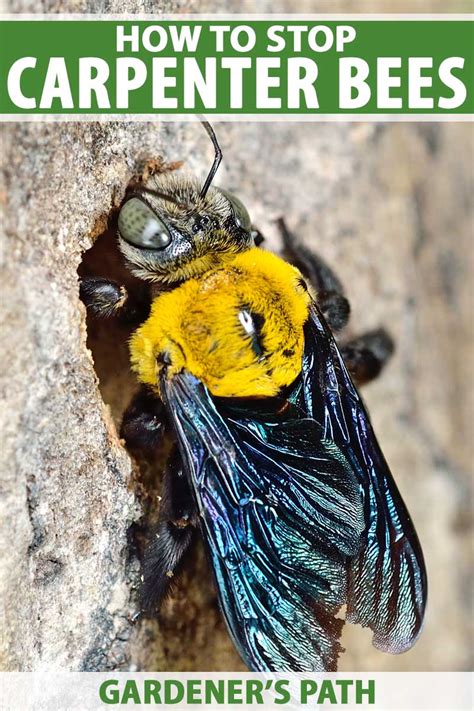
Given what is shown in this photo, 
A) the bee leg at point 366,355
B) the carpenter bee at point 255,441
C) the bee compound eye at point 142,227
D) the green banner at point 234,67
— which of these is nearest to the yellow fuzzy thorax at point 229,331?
the carpenter bee at point 255,441

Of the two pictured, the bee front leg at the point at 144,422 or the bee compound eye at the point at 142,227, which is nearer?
the bee compound eye at the point at 142,227

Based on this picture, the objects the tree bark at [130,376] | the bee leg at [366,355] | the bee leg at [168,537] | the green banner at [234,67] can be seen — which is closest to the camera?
the tree bark at [130,376]

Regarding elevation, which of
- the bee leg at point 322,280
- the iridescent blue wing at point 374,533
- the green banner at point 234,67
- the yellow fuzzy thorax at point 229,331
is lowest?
the iridescent blue wing at point 374,533

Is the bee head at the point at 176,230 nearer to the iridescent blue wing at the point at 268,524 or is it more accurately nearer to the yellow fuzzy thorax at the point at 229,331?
the yellow fuzzy thorax at the point at 229,331

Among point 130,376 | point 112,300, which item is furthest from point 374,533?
point 112,300

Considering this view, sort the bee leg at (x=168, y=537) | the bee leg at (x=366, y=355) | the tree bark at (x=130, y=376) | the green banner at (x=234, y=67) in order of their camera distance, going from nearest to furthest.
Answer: the tree bark at (x=130, y=376), the green banner at (x=234, y=67), the bee leg at (x=168, y=537), the bee leg at (x=366, y=355)

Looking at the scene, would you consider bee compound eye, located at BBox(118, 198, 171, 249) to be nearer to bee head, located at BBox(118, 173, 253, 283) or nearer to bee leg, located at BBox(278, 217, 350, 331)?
bee head, located at BBox(118, 173, 253, 283)

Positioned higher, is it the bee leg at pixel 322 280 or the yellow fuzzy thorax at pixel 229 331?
the bee leg at pixel 322 280
